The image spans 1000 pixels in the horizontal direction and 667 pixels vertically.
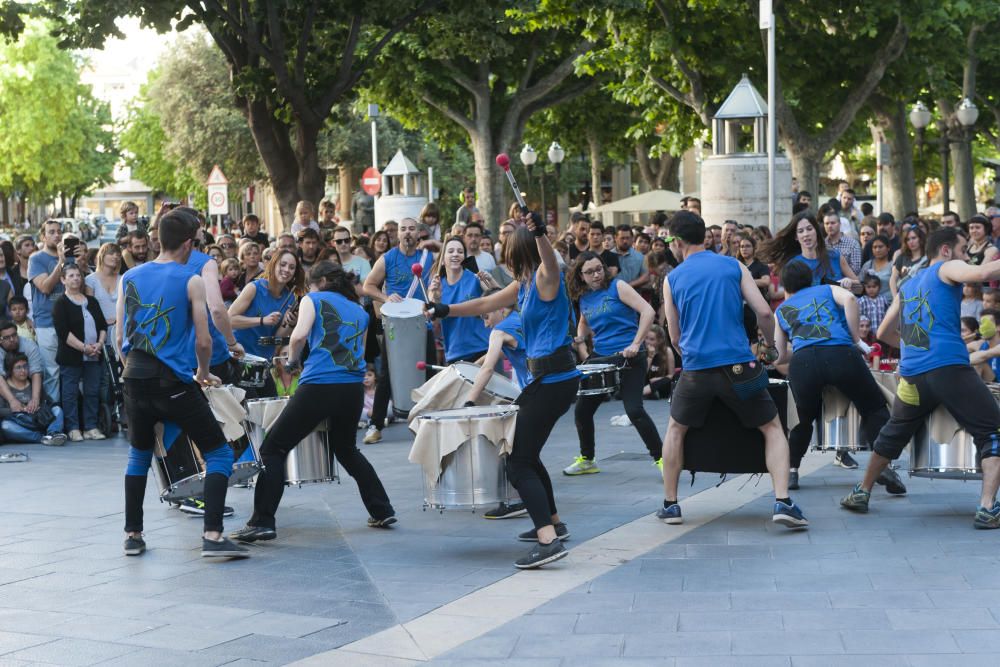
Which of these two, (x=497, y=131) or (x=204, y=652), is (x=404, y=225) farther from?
(x=497, y=131)

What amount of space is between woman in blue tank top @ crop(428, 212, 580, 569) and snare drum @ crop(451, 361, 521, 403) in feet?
3.88

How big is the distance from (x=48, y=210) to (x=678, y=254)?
364 ft

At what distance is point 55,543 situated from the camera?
29.1 ft

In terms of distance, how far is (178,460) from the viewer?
8.88 metres

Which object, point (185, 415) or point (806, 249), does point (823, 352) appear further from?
point (185, 415)

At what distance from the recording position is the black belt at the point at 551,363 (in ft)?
26.4

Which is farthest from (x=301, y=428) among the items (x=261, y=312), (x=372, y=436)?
(x=372, y=436)

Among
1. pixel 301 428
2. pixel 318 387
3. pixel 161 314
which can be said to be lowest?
pixel 301 428

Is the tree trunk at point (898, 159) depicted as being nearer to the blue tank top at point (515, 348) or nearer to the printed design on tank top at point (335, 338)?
the blue tank top at point (515, 348)

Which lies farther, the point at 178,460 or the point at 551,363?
the point at 178,460

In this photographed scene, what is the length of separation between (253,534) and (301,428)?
70 centimetres

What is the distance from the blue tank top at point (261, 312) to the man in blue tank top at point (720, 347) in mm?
4118

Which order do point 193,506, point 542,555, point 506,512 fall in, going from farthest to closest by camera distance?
point 193,506 < point 506,512 < point 542,555

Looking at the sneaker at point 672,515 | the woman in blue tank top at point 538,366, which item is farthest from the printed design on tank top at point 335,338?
the sneaker at point 672,515
